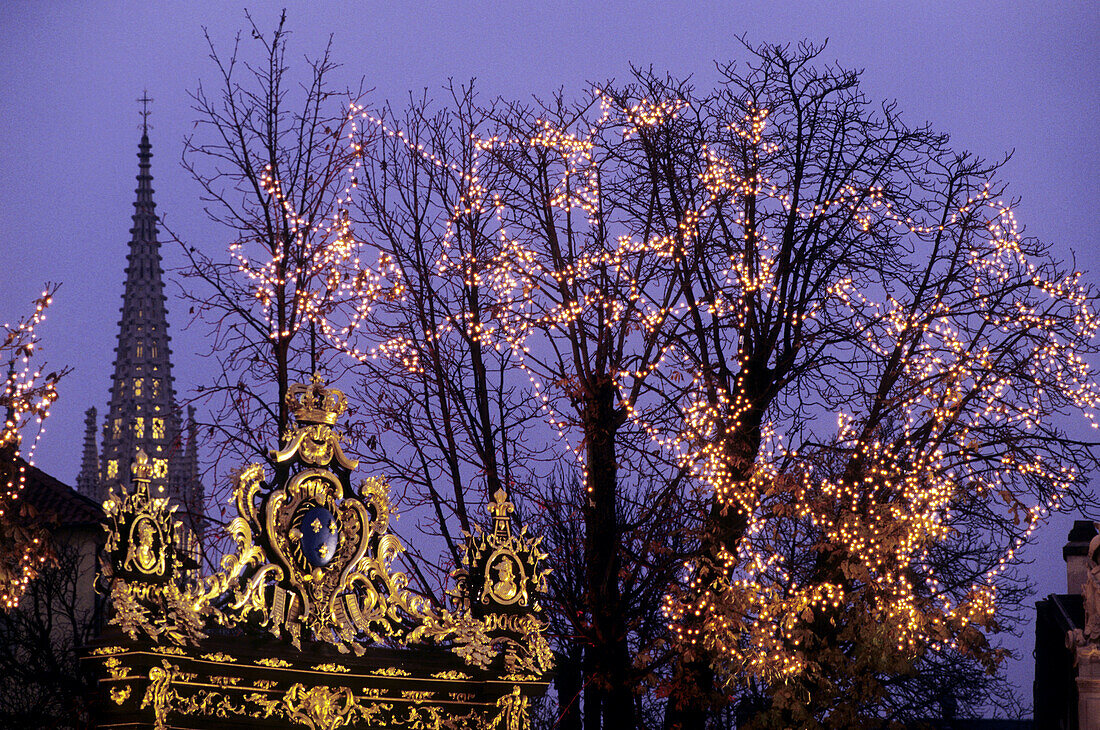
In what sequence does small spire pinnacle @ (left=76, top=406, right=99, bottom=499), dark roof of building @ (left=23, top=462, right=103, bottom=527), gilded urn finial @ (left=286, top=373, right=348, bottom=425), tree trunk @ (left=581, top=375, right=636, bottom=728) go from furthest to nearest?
1. small spire pinnacle @ (left=76, top=406, right=99, bottom=499)
2. dark roof of building @ (left=23, top=462, right=103, bottom=527)
3. tree trunk @ (left=581, top=375, right=636, bottom=728)
4. gilded urn finial @ (left=286, top=373, right=348, bottom=425)

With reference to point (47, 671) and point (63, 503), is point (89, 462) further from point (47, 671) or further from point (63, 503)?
point (47, 671)

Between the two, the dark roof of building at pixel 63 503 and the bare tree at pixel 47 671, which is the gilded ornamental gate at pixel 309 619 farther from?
the dark roof of building at pixel 63 503

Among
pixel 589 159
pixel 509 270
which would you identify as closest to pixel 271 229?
pixel 509 270

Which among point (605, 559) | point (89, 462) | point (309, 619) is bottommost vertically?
point (309, 619)

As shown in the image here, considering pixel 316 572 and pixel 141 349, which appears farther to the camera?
pixel 141 349

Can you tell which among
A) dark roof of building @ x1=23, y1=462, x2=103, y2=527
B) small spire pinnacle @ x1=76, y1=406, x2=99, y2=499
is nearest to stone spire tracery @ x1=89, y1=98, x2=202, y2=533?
small spire pinnacle @ x1=76, y1=406, x2=99, y2=499

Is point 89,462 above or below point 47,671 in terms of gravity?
above

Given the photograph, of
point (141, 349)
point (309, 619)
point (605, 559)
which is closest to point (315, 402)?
point (309, 619)

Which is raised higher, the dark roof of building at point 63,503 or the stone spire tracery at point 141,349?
the stone spire tracery at point 141,349

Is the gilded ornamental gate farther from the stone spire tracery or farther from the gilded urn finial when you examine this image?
the stone spire tracery

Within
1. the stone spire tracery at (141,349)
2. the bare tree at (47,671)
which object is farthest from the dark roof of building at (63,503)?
the stone spire tracery at (141,349)

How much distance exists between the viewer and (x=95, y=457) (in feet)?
250

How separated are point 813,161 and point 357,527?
812 centimetres

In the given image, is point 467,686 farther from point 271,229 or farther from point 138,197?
point 138,197
